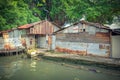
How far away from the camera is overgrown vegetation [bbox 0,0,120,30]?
1830 centimetres

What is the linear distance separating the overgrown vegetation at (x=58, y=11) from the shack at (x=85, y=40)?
2.17 metres

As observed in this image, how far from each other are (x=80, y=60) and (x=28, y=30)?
1244cm

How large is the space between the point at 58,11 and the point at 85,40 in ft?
60.0

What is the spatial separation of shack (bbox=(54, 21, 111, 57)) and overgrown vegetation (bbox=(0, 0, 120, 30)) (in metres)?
2.17

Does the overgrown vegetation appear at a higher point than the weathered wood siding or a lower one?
higher

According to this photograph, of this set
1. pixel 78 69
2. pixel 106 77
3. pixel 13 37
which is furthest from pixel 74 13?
pixel 106 77

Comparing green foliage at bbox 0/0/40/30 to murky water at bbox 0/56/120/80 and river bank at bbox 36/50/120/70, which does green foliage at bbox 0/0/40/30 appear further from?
murky water at bbox 0/56/120/80

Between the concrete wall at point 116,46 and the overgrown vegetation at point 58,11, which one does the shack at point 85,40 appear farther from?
the overgrown vegetation at point 58,11

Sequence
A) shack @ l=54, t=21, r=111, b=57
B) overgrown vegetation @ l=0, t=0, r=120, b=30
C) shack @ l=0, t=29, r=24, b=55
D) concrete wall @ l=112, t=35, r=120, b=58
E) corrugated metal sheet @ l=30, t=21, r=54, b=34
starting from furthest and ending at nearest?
1. corrugated metal sheet @ l=30, t=21, r=54, b=34
2. shack @ l=0, t=29, r=24, b=55
3. overgrown vegetation @ l=0, t=0, r=120, b=30
4. shack @ l=54, t=21, r=111, b=57
5. concrete wall @ l=112, t=35, r=120, b=58

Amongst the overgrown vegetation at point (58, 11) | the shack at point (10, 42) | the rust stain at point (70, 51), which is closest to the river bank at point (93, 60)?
the rust stain at point (70, 51)

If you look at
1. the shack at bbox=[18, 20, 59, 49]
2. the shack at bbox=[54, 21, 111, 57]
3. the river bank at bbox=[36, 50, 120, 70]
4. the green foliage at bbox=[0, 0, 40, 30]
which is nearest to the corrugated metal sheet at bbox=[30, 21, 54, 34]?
the shack at bbox=[18, 20, 59, 49]

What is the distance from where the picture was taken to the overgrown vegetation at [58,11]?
60.0ft

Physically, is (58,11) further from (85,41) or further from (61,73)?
(61,73)

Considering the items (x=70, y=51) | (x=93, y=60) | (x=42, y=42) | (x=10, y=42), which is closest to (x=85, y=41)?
(x=70, y=51)
